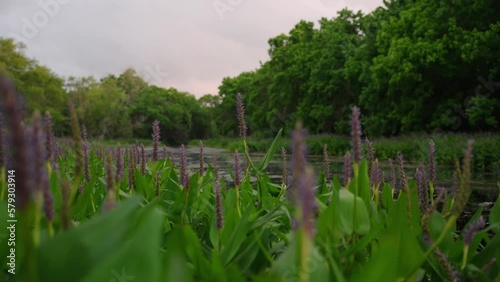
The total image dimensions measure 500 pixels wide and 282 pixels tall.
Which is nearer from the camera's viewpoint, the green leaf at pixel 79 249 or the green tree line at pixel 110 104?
the green leaf at pixel 79 249

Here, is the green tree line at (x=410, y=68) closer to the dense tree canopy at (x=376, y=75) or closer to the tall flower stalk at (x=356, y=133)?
the dense tree canopy at (x=376, y=75)

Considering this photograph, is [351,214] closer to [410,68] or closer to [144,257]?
[144,257]

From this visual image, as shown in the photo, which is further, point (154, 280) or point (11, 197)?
point (11, 197)

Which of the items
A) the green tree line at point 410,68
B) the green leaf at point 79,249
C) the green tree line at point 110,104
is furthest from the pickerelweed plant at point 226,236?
the green tree line at point 410,68

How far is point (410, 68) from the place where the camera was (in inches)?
950

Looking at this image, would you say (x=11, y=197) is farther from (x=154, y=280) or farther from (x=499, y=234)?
(x=499, y=234)

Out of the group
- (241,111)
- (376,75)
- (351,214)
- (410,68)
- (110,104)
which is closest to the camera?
(351,214)

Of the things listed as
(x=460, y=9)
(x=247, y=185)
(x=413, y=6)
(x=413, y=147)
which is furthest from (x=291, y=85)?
(x=247, y=185)

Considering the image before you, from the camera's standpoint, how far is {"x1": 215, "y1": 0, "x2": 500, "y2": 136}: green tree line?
23312mm

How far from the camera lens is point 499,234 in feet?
5.26

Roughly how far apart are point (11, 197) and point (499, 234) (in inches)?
69.9

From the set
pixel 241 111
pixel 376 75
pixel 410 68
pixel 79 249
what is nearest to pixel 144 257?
pixel 79 249

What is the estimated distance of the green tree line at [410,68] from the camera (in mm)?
23312

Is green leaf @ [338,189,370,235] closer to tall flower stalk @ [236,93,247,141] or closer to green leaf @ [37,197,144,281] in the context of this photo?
green leaf @ [37,197,144,281]
